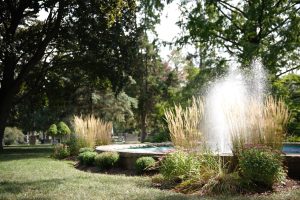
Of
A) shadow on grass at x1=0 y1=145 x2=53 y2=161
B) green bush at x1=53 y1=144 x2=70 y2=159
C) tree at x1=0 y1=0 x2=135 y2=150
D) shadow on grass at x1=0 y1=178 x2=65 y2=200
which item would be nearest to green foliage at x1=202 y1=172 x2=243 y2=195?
shadow on grass at x1=0 y1=178 x2=65 y2=200

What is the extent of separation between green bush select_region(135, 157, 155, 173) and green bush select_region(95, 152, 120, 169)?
1092mm

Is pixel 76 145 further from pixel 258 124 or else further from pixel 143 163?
pixel 258 124

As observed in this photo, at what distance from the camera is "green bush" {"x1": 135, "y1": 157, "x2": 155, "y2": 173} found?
25.0 ft

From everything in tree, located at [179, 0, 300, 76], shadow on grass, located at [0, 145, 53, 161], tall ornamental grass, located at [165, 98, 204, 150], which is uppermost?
tree, located at [179, 0, 300, 76]

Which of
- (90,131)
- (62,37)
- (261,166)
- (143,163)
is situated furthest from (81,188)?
(62,37)

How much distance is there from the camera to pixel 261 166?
5598 millimetres

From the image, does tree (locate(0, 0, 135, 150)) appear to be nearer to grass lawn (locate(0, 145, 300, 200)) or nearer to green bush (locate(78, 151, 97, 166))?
green bush (locate(78, 151, 97, 166))

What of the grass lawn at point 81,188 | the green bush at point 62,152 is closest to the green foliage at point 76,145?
the green bush at point 62,152

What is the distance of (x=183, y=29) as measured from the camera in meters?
19.0

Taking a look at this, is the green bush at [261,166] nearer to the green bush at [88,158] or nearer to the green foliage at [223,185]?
the green foliage at [223,185]

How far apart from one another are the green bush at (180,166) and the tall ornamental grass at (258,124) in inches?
29.6

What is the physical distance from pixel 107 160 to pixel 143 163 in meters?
1.54

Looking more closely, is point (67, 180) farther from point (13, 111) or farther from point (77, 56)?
point (13, 111)

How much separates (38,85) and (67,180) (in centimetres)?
1460
